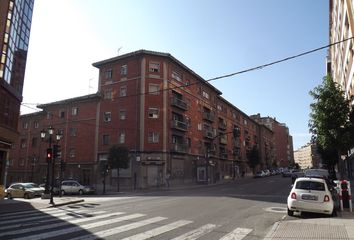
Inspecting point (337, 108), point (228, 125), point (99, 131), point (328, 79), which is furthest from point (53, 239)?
point (228, 125)

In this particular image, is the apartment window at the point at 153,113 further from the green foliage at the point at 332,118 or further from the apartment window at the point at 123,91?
the green foliage at the point at 332,118

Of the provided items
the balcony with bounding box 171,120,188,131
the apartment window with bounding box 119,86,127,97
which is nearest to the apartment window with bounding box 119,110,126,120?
the apartment window with bounding box 119,86,127,97

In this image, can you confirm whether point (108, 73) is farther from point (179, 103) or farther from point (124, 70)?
point (179, 103)

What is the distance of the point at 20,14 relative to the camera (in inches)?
1003

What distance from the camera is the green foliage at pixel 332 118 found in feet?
66.0

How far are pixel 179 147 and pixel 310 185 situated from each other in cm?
3274

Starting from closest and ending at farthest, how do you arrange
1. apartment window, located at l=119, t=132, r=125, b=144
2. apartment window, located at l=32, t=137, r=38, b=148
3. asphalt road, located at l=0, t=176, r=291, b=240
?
asphalt road, located at l=0, t=176, r=291, b=240
apartment window, located at l=119, t=132, r=125, b=144
apartment window, located at l=32, t=137, r=38, b=148

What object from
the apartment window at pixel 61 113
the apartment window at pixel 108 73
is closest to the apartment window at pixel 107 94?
the apartment window at pixel 108 73

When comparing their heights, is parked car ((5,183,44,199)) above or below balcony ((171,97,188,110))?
below

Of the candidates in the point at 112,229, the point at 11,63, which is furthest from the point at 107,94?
the point at 112,229

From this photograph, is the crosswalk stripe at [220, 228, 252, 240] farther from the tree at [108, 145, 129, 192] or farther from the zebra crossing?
the tree at [108, 145, 129, 192]

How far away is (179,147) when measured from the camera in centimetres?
4531

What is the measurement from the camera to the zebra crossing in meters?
9.19

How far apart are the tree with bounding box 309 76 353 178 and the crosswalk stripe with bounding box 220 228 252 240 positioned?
12457 millimetres
